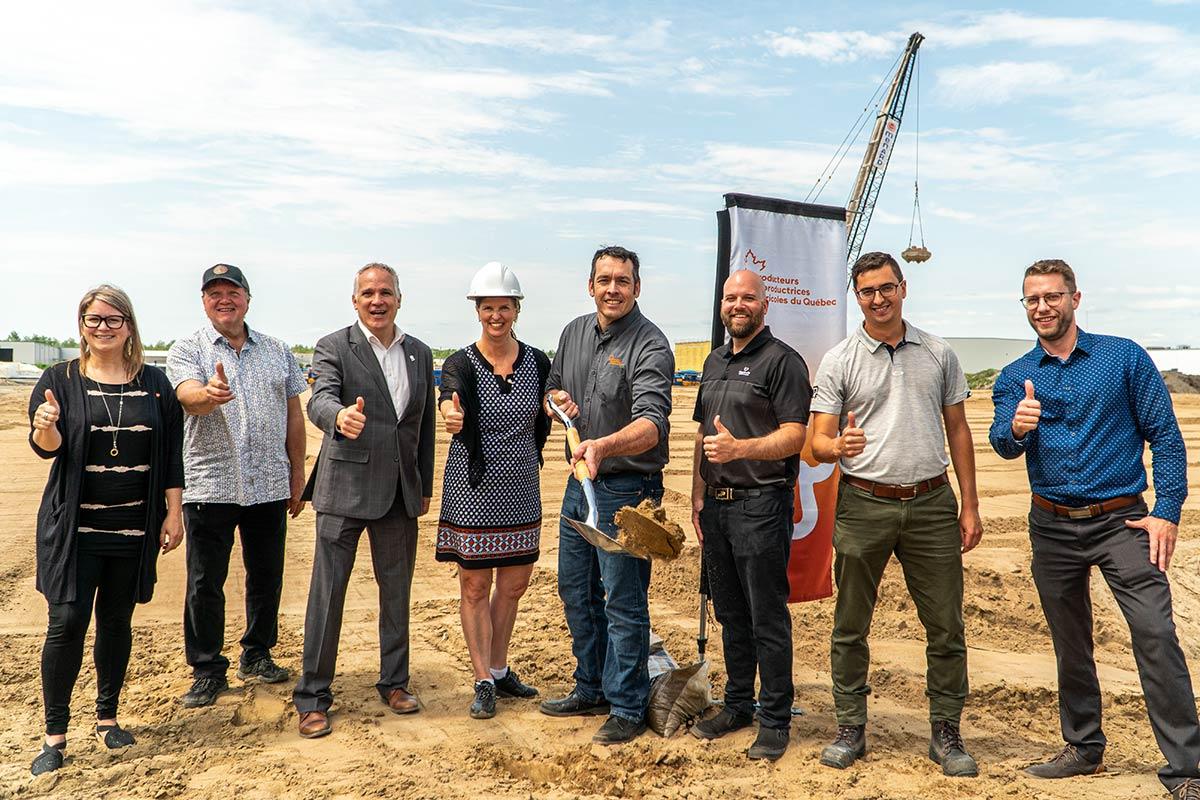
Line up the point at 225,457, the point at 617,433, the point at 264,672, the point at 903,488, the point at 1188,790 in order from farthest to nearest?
the point at 264,672
the point at 225,457
the point at 617,433
the point at 903,488
the point at 1188,790

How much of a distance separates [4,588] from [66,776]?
155 inches

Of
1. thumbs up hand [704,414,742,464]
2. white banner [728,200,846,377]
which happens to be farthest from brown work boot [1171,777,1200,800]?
white banner [728,200,846,377]

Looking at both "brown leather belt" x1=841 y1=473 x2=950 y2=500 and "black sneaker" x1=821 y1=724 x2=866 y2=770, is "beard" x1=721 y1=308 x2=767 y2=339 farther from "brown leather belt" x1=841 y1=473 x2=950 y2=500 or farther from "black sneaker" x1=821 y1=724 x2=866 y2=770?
"black sneaker" x1=821 y1=724 x2=866 y2=770

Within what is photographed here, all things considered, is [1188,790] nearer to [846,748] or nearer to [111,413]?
[846,748]

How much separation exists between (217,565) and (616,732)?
235 cm

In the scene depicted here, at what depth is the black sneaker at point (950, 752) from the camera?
13.4 feet

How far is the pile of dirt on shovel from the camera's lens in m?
4.05

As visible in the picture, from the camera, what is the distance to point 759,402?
423cm

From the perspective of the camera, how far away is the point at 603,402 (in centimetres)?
439

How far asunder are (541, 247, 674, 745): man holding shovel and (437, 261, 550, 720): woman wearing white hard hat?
0.81 ft

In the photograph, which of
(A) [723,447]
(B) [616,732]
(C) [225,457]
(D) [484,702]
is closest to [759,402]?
(A) [723,447]

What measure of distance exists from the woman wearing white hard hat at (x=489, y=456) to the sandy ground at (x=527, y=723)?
0.63 m

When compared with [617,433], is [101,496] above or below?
below

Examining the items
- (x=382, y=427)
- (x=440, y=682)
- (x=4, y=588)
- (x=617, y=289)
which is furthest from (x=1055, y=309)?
(x=4, y=588)
